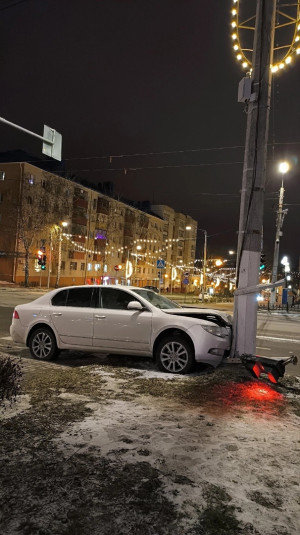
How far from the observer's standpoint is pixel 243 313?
24.6 feet

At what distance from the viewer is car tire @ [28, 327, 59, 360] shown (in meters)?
7.90

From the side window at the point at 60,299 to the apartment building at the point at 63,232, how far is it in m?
28.0

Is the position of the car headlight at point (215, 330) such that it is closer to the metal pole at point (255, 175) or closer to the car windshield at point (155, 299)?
the metal pole at point (255, 175)

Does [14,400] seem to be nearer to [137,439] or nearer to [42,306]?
[137,439]

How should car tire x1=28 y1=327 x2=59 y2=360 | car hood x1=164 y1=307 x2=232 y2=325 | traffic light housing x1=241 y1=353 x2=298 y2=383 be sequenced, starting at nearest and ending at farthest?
traffic light housing x1=241 y1=353 x2=298 y2=383, car hood x1=164 y1=307 x2=232 y2=325, car tire x1=28 y1=327 x2=59 y2=360

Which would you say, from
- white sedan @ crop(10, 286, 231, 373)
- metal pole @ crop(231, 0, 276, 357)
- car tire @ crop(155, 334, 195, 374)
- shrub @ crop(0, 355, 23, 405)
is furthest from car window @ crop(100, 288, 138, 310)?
shrub @ crop(0, 355, 23, 405)

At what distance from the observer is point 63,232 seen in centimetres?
5400

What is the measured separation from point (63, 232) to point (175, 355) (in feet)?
161

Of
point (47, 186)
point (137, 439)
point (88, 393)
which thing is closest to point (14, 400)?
point (88, 393)

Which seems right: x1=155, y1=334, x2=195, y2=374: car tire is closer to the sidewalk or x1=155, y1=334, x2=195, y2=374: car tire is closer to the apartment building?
the sidewalk

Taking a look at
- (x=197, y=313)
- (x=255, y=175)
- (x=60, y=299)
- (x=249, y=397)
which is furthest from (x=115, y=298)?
(x=255, y=175)

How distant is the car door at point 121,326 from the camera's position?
23.6 ft

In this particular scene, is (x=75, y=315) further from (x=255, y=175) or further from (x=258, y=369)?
(x=255, y=175)

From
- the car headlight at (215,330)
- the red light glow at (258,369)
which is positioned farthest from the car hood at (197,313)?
the red light glow at (258,369)
